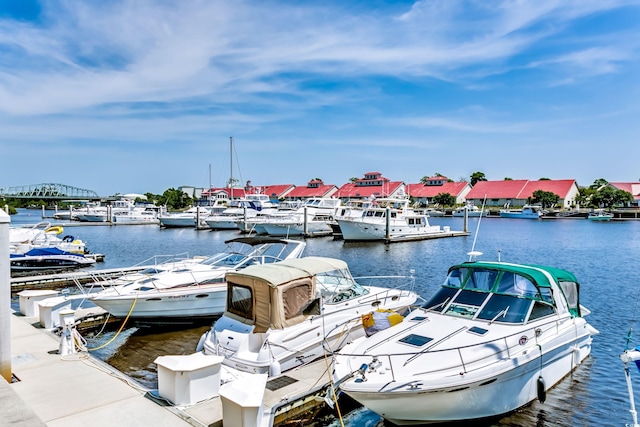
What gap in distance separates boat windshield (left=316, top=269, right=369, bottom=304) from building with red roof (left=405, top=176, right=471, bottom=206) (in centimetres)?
10935

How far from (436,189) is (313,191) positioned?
32.5m

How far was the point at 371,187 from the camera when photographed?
116500 millimetres

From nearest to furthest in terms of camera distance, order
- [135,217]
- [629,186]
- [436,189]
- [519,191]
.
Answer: [135,217] → [519,191] → [629,186] → [436,189]

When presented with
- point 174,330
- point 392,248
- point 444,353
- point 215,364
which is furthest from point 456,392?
point 392,248

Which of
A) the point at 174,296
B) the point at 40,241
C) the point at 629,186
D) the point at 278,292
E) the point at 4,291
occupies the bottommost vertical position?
the point at 174,296

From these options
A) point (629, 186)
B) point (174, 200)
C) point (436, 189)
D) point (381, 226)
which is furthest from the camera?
point (436, 189)

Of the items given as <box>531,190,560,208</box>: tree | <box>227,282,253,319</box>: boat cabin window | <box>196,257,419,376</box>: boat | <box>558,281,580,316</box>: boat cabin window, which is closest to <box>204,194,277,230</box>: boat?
<box>196,257,419,376</box>: boat

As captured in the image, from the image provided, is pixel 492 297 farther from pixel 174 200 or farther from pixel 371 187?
pixel 174 200

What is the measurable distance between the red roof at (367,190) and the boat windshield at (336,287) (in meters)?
99.8

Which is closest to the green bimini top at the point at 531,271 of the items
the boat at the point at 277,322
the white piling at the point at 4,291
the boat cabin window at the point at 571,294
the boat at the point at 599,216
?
the boat cabin window at the point at 571,294

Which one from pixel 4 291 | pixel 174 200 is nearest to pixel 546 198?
pixel 174 200

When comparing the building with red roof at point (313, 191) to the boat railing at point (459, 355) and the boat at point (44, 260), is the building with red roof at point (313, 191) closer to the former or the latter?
the boat at point (44, 260)

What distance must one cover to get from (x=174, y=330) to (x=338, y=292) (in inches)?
235

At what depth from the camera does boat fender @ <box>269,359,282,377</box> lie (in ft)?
31.4
